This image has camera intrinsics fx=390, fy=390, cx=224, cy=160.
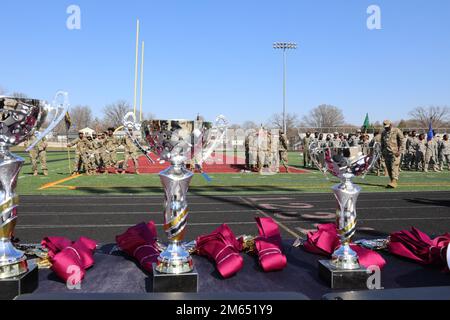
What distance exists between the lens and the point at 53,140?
68.0 meters

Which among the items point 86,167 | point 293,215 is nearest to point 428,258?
point 293,215

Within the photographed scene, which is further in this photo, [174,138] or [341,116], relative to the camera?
[341,116]

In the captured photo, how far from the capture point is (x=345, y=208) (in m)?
2.33

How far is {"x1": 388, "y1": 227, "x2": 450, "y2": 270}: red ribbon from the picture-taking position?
238cm

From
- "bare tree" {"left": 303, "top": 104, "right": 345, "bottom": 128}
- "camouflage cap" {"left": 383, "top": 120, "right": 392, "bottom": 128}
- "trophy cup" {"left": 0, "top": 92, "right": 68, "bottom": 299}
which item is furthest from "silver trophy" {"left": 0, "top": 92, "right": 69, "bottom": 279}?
"bare tree" {"left": 303, "top": 104, "right": 345, "bottom": 128}

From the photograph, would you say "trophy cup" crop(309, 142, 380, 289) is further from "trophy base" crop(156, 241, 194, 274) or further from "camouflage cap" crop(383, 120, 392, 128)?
"camouflage cap" crop(383, 120, 392, 128)

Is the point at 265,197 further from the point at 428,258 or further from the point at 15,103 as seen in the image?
the point at 15,103

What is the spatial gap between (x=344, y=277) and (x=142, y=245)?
4.05ft

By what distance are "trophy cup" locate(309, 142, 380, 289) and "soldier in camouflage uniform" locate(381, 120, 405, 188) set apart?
9513 mm

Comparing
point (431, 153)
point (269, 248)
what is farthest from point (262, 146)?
point (269, 248)

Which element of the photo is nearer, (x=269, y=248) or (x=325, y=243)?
(x=269, y=248)

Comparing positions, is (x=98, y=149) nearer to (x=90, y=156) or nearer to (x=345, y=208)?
(x=90, y=156)
